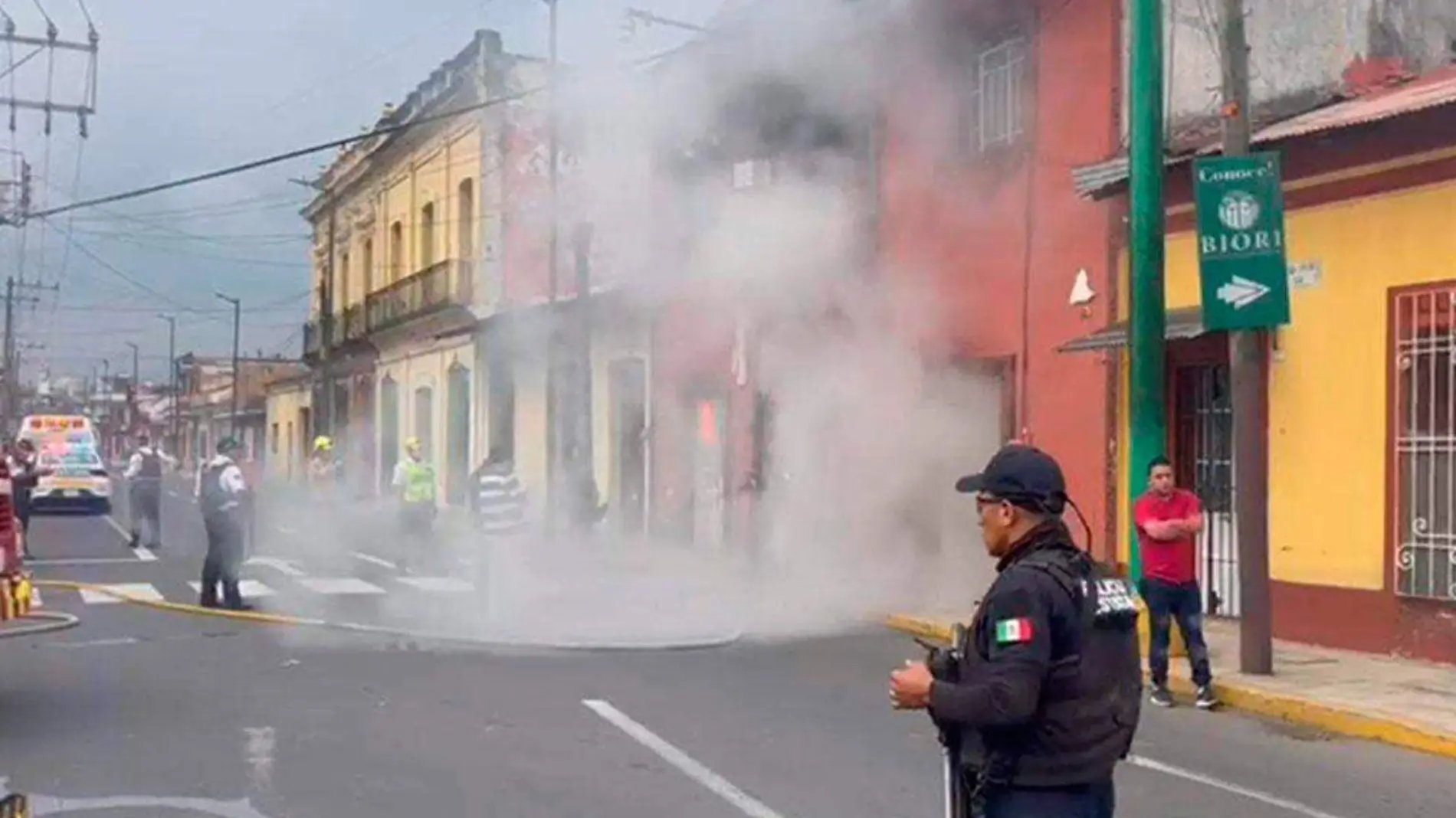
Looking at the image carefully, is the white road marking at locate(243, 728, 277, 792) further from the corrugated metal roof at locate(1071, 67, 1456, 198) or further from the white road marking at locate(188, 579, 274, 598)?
the corrugated metal roof at locate(1071, 67, 1456, 198)

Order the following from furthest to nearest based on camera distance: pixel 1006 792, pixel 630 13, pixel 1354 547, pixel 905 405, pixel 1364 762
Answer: pixel 905 405
pixel 630 13
pixel 1354 547
pixel 1364 762
pixel 1006 792

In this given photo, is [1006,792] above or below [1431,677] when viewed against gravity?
above

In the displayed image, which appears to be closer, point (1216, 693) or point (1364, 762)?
point (1364, 762)

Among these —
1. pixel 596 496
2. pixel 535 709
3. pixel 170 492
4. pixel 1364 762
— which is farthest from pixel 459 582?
pixel 170 492

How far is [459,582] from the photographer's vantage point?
16.7 meters

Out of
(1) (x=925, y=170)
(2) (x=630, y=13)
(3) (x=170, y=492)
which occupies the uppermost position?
(2) (x=630, y=13)

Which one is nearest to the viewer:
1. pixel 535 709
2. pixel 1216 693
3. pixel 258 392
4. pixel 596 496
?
pixel 535 709

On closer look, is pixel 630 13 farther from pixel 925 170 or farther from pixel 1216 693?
pixel 1216 693

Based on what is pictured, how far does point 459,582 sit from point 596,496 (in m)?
4.76

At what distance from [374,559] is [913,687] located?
692 inches

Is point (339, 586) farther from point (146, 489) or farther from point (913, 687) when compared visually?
point (913, 687)

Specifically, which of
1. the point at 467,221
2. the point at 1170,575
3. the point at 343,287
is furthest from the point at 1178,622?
the point at 343,287

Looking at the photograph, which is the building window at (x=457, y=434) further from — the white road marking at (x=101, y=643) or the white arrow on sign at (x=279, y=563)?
the white road marking at (x=101, y=643)

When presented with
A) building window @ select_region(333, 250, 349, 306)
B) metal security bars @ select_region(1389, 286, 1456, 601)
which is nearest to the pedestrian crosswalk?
metal security bars @ select_region(1389, 286, 1456, 601)
